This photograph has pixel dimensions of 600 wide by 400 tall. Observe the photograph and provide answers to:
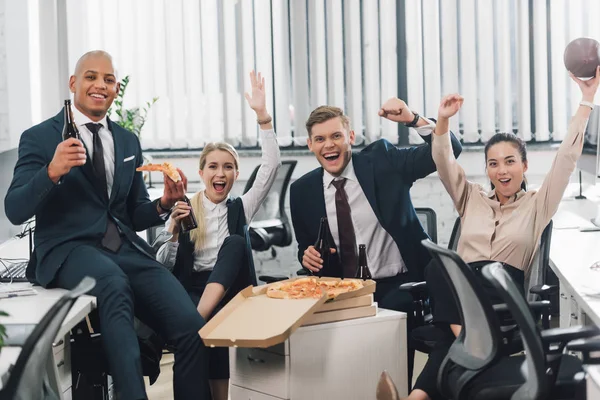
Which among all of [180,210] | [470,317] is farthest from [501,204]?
[180,210]

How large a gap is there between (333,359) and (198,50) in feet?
12.3

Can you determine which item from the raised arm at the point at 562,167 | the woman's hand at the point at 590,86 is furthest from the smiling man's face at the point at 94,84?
the woman's hand at the point at 590,86

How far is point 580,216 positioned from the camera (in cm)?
444

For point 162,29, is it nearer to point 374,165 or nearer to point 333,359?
point 374,165

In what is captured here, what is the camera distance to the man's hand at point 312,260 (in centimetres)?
345

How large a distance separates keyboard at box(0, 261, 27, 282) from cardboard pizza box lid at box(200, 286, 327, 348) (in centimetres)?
86

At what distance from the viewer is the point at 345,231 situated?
3623mm

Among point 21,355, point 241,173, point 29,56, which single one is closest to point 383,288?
point 21,355

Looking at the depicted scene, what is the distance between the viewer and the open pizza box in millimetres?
2736

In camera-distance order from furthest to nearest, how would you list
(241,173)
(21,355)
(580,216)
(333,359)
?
(241,173), (580,216), (333,359), (21,355)

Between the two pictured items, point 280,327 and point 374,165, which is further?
point 374,165

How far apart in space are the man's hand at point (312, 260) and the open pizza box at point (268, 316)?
10.4 inches

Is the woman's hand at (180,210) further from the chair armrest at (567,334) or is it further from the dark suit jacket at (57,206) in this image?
the chair armrest at (567,334)

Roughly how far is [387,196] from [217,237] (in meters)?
0.73
